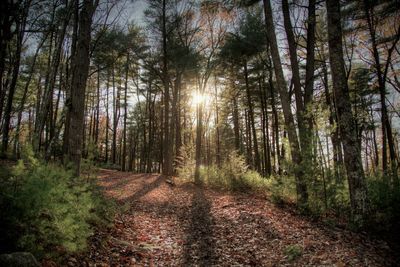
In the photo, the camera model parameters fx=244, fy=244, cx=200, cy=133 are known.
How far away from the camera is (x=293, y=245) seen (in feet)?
14.5

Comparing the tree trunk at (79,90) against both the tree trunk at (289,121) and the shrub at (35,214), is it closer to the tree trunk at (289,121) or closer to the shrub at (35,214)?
the shrub at (35,214)

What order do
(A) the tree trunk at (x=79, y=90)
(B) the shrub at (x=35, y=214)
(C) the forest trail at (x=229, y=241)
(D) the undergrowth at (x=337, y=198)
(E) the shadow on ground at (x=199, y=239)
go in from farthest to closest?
(A) the tree trunk at (x=79, y=90) → (D) the undergrowth at (x=337, y=198) → (E) the shadow on ground at (x=199, y=239) → (C) the forest trail at (x=229, y=241) → (B) the shrub at (x=35, y=214)

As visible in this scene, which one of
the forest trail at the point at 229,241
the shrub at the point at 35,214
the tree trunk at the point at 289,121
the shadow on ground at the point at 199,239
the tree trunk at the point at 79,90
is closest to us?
the shrub at the point at 35,214

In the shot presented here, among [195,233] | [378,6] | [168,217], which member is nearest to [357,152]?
[195,233]

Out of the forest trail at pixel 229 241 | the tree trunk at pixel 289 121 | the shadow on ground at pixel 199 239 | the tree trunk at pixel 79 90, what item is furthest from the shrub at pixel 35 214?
the tree trunk at pixel 289 121

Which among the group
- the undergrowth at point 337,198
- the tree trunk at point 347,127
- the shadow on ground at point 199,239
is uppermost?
the tree trunk at point 347,127

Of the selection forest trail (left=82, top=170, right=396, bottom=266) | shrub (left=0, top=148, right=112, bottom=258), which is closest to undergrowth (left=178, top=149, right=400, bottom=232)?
forest trail (left=82, top=170, right=396, bottom=266)

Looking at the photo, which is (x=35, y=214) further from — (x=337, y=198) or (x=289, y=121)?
(x=289, y=121)

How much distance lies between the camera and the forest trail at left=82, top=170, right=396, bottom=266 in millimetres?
3979

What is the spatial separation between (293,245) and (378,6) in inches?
468

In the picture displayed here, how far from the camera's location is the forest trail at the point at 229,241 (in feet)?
13.1

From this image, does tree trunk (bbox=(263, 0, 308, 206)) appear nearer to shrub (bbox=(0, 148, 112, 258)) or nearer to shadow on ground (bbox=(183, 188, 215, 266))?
shadow on ground (bbox=(183, 188, 215, 266))

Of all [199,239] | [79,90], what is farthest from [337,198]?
[79,90]

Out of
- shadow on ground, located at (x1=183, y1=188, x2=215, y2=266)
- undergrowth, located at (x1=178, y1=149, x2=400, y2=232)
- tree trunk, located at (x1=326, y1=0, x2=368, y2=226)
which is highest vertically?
tree trunk, located at (x1=326, y1=0, x2=368, y2=226)
